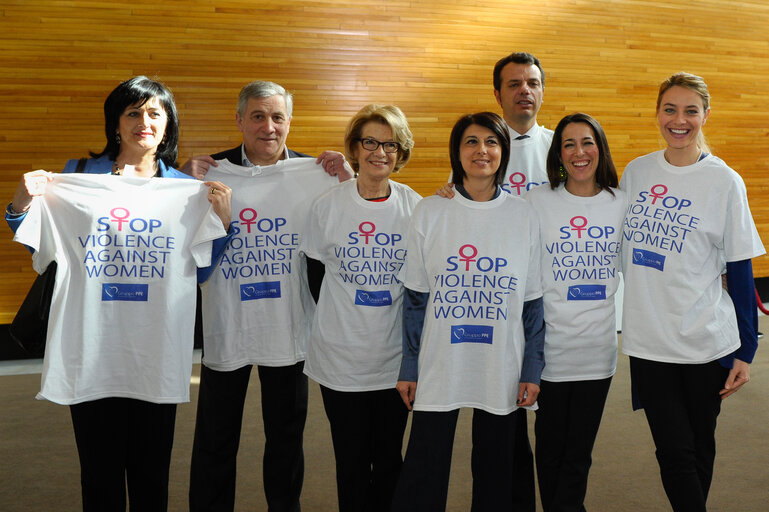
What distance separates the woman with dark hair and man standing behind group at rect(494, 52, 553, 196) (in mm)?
551

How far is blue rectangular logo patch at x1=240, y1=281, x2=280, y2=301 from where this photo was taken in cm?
224

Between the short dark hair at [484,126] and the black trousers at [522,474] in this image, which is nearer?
the short dark hair at [484,126]

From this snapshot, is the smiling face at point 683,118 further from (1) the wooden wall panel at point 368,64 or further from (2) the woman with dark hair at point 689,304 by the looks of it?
(1) the wooden wall panel at point 368,64

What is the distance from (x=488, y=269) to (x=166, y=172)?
107cm

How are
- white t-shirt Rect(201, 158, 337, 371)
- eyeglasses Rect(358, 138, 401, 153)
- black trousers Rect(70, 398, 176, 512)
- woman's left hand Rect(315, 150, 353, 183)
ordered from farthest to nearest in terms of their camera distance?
woman's left hand Rect(315, 150, 353, 183) → white t-shirt Rect(201, 158, 337, 371) → eyeglasses Rect(358, 138, 401, 153) → black trousers Rect(70, 398, 176, 512)

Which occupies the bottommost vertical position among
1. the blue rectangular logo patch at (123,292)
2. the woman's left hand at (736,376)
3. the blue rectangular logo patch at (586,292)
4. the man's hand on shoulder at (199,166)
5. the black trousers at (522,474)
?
the black trousers at (522,474)

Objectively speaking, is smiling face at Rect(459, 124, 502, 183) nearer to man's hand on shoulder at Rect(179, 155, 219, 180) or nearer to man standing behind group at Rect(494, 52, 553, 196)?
man standing behind group at Rect(494, 52, 553, 196)

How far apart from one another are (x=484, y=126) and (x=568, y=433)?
101 centimetres

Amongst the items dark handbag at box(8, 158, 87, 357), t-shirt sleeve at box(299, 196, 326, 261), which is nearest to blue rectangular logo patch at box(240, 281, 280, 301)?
t-shirt sleeve at box(299, 196, 326, 261)

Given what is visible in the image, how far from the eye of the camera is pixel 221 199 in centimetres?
209

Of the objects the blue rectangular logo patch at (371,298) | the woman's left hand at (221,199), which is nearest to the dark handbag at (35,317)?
the woman's left hand at (221,199)

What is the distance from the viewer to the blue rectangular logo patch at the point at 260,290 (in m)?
2.24

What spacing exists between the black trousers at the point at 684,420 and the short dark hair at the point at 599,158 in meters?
0.60

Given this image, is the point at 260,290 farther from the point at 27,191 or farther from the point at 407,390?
the point at 27,191
